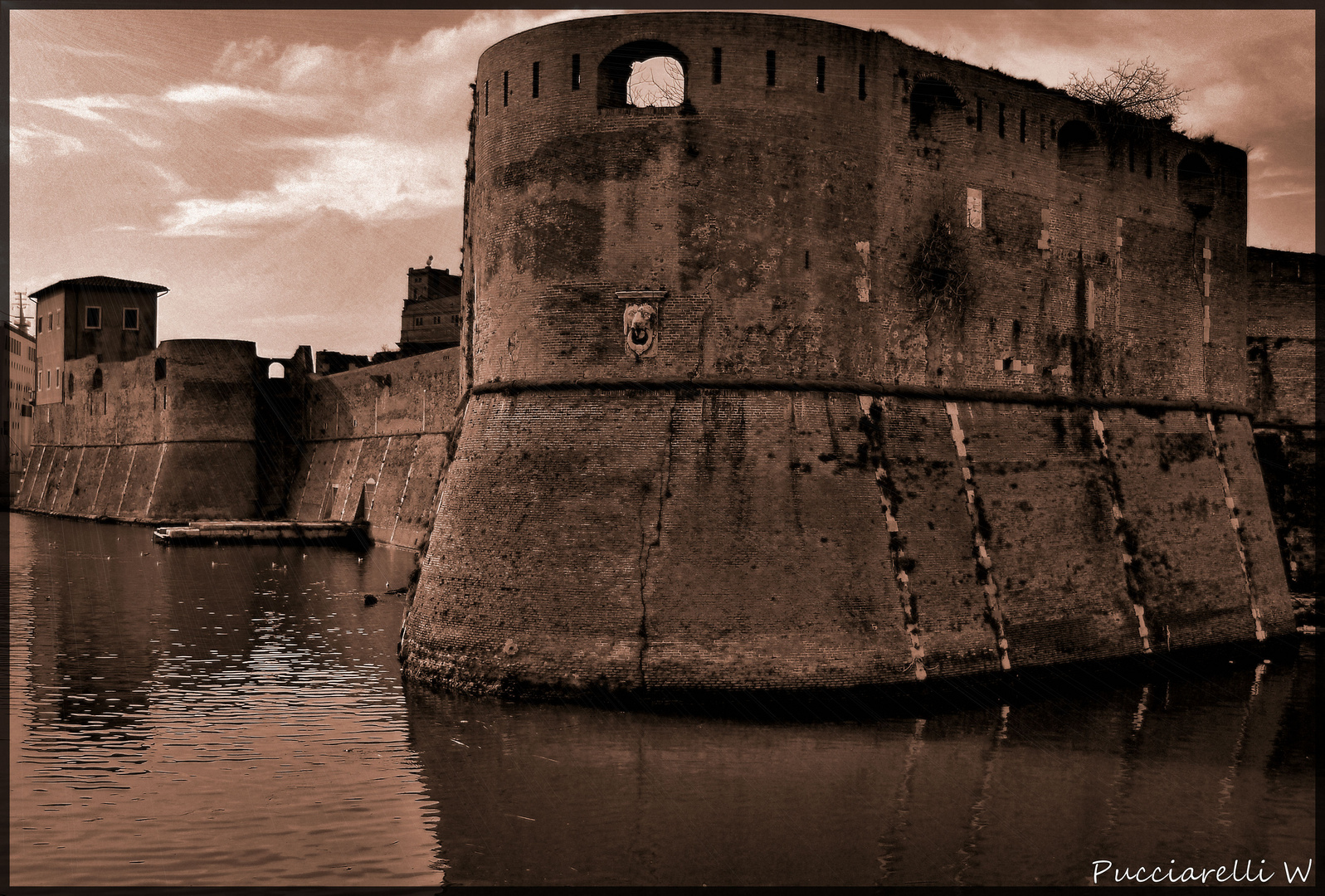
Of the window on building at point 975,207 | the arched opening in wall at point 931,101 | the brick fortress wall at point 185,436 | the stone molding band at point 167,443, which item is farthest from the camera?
the stone molding band at point 167,443

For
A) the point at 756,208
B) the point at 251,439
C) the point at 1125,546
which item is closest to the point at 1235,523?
the point at 1125,546

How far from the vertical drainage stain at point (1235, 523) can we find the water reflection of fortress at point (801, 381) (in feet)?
1.18

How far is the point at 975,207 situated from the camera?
15.6m

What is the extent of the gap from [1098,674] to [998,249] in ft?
19.4

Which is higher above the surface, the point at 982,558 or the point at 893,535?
the point at 893,535

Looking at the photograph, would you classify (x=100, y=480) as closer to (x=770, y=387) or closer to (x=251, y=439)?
(x=251, y=439)

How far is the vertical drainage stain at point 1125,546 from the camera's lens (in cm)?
1617

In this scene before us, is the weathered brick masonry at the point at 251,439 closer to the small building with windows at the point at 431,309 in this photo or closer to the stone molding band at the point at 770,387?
the small building with windows at the point at 431,309

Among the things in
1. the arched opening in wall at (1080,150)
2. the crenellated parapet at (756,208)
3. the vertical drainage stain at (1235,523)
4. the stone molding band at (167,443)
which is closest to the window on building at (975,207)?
the crenellated parapet at (756,208)

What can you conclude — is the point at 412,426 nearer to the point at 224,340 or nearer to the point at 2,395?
the point at 224,340

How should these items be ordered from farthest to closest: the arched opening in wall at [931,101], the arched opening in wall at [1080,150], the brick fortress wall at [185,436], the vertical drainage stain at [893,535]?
1. the brick fortress wall at [185,436]
2. the arched opening in wall at [1080,150]
3. the arched opening in wall at [931,101]
4. the vertical drainage stain at [893,535]

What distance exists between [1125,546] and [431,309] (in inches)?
1900

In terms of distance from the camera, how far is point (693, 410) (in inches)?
521

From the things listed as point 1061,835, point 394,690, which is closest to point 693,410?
point 394,690
